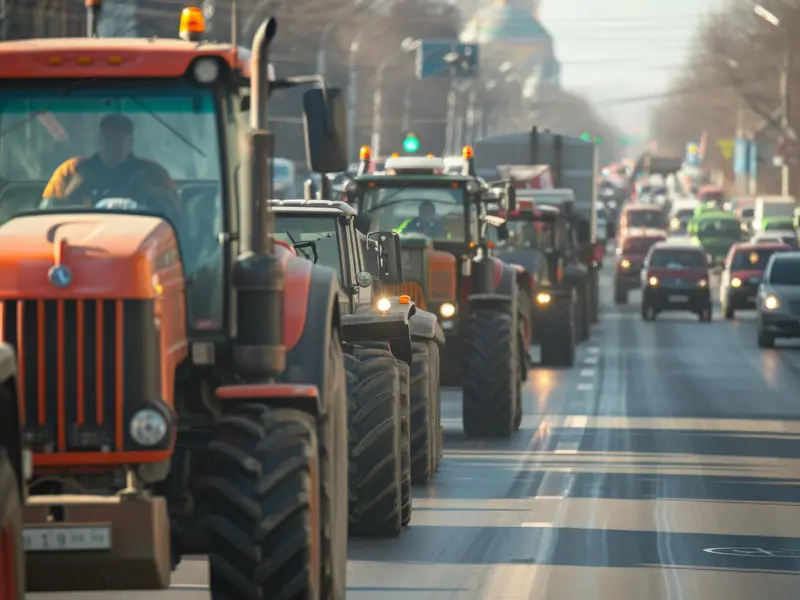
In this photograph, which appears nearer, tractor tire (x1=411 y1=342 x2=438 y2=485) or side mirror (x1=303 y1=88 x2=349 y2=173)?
side mirror (x1=303 y1=88 x2=349 y2=173)

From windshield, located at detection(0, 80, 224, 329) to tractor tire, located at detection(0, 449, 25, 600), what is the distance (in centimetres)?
194

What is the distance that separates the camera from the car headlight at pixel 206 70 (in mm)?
9922

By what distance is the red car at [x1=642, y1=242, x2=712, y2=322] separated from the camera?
47.8 meters

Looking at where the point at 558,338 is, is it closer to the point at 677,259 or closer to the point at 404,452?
the point at 677,259

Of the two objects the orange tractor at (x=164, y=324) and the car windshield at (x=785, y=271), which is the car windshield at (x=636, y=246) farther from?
the orange tractor at (x=164, y=324)

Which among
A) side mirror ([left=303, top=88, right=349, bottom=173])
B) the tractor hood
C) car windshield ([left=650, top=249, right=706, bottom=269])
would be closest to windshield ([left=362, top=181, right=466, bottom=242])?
side mirror ([left=303, top=88, right=349, bottom=173])

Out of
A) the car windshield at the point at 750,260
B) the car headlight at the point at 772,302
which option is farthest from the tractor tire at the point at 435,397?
the car windshield at the point at 750,260

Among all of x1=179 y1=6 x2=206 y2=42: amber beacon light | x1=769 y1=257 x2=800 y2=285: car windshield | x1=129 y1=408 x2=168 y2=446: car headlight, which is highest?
x1=179 y1=6 x2=206 y2=42: amber beacon light

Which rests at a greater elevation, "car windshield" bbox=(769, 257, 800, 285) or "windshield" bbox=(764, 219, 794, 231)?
"car windshield" bbox=(769, 257, 800, 285)

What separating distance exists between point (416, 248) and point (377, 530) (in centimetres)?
769

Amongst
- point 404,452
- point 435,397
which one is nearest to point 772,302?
point 435,397

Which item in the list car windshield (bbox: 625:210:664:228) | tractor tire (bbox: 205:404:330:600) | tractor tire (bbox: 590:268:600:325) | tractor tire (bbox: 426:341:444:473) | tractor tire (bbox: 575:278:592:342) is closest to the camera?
tractor tire (bbox: 205:404:330:600)

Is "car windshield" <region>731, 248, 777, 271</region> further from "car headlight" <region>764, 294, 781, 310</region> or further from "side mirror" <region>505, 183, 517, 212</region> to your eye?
"side mirror" <region>505, 183, 517, 212</region>

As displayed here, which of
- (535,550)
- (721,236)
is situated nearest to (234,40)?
(535,550)
